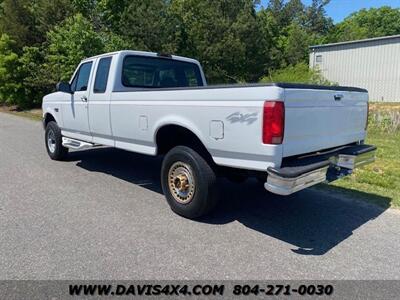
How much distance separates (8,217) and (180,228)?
2.32 meters

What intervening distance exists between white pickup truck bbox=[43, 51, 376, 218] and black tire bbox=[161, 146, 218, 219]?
0.01 meters

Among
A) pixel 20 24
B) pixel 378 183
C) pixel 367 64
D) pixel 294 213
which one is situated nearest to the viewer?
pixel 294 213

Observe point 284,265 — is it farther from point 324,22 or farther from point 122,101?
point 324,22

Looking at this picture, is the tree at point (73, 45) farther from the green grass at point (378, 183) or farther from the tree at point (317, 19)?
the tree at point (317, 19)

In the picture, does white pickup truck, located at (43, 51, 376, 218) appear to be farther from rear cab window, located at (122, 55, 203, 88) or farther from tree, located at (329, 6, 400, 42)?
tree, located at (329, 6, 400, 42)

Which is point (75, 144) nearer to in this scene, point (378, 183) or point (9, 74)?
point (378, 183)

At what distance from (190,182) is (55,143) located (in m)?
4.69

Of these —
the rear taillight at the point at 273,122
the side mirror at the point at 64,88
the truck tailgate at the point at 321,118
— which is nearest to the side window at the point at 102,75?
the side mirror at the point at 64,88

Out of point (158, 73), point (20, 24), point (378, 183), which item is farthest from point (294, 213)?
point (20, 24)

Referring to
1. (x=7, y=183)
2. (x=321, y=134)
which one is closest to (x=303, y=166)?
(x=321, y=134)

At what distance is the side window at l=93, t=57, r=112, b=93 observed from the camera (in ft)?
20.5

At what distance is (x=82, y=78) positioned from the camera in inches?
280

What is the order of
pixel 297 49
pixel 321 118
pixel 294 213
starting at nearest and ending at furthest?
pixel 321 118, pixel 294 213, pixel 297 49

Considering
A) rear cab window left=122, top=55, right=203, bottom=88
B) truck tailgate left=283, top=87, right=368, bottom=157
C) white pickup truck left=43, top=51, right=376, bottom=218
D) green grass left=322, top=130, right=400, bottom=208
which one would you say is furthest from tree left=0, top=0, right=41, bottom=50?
truck tailgate left=283, top=87, right=368, bottom=157
